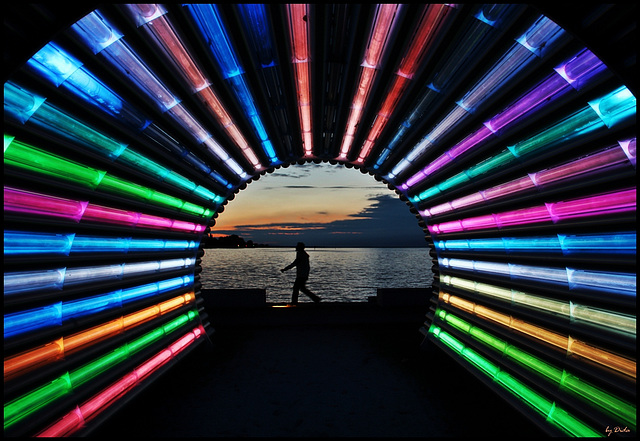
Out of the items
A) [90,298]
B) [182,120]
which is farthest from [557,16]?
[90,298]

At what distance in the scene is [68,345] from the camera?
→ 334cm

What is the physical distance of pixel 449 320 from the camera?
630 cm

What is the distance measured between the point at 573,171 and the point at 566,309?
149 centimetres

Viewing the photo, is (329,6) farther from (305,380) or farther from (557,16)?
(305,380)

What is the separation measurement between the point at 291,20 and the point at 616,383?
4.12 m

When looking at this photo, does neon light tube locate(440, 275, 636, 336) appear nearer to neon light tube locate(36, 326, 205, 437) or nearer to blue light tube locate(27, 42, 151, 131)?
blue light tube locate(27, 42, 151, 131)

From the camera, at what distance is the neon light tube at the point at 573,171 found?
107 inches

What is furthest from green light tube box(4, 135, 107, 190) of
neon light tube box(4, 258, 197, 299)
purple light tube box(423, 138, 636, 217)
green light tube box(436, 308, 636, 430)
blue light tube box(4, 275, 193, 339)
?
green light tube box(436, 308, 636, 430)

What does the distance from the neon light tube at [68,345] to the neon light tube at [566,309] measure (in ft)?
16.8

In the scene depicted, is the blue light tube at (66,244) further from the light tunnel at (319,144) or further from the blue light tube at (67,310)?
the blue light tube at (67,310)

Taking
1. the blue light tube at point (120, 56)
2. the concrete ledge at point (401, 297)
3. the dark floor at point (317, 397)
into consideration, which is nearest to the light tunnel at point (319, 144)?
the blue light tube at point (120, 56)

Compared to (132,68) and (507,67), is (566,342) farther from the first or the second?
(132,68)

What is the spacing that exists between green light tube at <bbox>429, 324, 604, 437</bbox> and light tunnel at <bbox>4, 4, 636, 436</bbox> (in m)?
0.02

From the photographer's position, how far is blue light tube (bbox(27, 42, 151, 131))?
2424 mm
